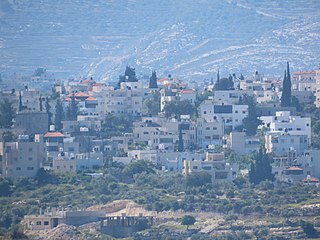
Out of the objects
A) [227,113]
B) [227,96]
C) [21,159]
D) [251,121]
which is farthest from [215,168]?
[227,96]

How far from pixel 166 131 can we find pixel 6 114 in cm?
775

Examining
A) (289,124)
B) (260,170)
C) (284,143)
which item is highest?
(289,124)

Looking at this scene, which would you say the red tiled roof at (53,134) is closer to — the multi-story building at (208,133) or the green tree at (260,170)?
the multi-story building at (208,133)

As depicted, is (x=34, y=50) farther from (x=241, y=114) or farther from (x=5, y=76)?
(x=241, y=114)

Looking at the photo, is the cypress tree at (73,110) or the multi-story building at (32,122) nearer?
the multi-story building at (32,122)

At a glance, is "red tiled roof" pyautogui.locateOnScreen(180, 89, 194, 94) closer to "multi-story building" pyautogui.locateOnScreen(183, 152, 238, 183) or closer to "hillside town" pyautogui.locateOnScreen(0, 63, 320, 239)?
"hillside town" pyautogui.locateOnScreen(0, 63, 320, 239)

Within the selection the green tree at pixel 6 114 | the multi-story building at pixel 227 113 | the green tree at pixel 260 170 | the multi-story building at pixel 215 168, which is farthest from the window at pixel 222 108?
the green tree at pixel 260 170

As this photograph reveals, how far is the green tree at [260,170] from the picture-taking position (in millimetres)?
111938

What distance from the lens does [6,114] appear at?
126 meters

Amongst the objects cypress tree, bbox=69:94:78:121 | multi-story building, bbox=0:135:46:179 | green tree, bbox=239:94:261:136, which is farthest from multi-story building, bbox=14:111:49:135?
multi-story building, bbox=0:135:46:179

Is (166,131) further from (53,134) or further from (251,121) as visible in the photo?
(53,134)

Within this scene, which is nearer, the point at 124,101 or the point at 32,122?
the point at 32,122

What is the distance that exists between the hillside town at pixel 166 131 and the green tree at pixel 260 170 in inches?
1.5

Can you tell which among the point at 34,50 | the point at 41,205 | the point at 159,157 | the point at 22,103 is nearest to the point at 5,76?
the point at 34,50
